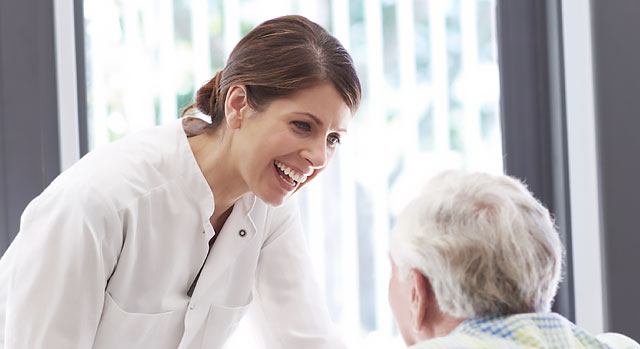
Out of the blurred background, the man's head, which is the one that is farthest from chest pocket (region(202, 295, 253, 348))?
the man's head

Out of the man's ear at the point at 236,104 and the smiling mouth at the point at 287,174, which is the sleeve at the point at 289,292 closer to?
the smiling mouth at the point at 287,174

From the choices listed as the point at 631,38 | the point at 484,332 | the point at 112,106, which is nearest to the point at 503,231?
the point at 484,332

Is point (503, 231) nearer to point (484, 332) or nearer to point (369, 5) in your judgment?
point (484, 332)

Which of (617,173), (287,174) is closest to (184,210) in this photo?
(287,174)

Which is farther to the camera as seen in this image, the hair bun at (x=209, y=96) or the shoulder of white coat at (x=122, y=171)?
the hair bun at (x=209, y=96)

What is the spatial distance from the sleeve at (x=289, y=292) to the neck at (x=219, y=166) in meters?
0.17

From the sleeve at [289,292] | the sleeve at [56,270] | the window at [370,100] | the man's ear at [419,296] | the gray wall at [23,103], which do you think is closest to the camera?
the man's ear at [419,296]

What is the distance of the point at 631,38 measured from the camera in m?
1.93

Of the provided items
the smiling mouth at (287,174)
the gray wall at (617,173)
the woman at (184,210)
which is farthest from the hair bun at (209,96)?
the gray wall at (617,173)

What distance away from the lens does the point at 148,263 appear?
4.80 feet

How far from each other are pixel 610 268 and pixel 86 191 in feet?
4.57

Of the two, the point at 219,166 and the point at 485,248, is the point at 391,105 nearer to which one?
the point at 219,166

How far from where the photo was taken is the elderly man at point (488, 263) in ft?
3.22

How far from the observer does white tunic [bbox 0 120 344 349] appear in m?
1.31
